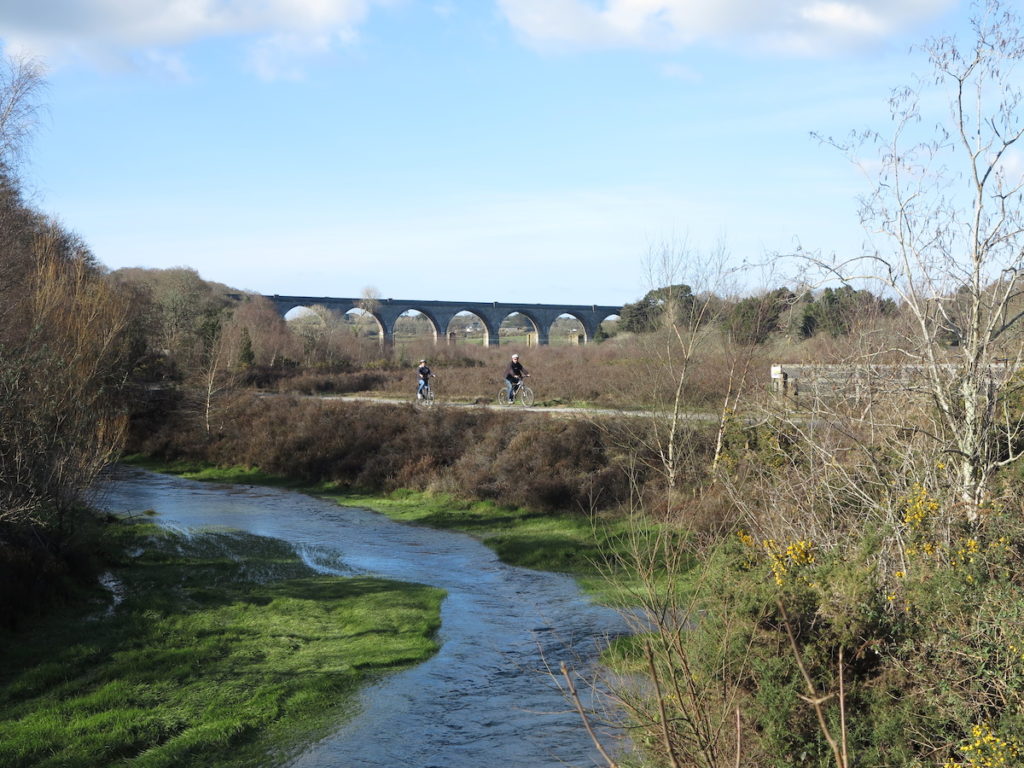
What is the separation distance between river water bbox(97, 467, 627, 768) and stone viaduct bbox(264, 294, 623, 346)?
58.7 metres

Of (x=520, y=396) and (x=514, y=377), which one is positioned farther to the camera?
(x=520, y=396)

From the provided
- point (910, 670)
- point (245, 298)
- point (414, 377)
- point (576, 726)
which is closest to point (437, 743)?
point (576, 726)

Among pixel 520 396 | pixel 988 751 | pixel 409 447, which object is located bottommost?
pixel 409 447

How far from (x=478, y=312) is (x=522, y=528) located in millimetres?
71986

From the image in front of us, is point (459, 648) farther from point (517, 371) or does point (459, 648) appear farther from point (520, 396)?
point (520, 396)

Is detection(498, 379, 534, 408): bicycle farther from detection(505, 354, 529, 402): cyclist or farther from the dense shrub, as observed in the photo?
the dense shrub

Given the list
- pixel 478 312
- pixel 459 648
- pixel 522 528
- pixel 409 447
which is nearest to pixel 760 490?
pixel 459 648

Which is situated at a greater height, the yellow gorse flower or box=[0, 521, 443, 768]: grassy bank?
the yellow gorse flower

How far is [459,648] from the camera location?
44.5 feet

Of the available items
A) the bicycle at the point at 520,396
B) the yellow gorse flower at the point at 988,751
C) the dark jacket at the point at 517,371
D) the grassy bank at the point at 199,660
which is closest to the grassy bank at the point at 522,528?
the grassy bank at the point at 199,660

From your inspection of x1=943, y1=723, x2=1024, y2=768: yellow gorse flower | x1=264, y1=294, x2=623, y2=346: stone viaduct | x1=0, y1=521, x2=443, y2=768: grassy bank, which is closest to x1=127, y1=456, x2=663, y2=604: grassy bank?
x1=0, y1=521, x2=443, y2=768: grassy bank

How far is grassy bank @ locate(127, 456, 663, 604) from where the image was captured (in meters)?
18.9

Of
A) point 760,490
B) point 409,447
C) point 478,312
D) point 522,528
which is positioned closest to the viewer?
point 760,490

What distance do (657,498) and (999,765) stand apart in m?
15.5
